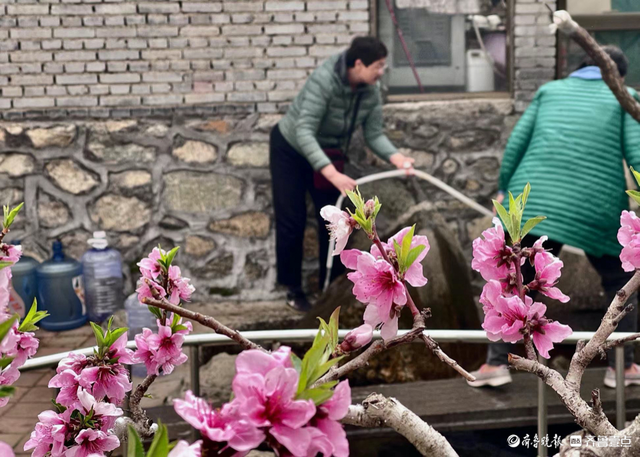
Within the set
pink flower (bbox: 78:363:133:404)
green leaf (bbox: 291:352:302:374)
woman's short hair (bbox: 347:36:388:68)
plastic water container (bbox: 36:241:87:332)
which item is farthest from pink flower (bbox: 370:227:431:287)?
plastic water container (bbox: 36:241:87:332)

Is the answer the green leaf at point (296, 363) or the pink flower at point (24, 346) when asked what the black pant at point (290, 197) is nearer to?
the pink flower at point (24, 346)

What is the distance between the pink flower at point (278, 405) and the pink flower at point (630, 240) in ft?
1.48

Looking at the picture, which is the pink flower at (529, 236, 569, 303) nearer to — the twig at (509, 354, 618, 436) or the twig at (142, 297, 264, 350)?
the twig at (509, 354, 618, 436)


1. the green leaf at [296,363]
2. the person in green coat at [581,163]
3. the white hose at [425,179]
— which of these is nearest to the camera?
the green leaf at [296,363]

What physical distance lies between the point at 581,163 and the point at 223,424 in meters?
2.98

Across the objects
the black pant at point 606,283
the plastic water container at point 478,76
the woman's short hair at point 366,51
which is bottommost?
the black pant at point 606,283

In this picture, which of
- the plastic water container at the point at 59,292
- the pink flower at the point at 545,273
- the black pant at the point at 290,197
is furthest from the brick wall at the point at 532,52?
the pink flower at the point at 545,273

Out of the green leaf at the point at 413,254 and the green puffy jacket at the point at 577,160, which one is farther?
the green puffy jacket at the point at 577,160

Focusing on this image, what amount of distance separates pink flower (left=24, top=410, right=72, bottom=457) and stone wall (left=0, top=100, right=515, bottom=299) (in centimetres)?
392

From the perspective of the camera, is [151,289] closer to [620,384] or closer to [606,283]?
[620,384]

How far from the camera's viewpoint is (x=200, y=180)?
190 inches

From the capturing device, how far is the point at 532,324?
89cm

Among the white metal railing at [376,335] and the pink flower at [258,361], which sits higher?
the pink flower at [258,361]

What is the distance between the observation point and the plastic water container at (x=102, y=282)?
4816 millimetres
